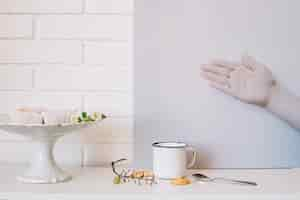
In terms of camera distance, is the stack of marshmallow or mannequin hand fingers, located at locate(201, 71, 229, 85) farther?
mannequin hand fingers, located at locate(201, 71, 229, 85)

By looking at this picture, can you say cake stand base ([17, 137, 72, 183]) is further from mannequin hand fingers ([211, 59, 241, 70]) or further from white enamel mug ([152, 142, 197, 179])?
mannequin hand fingers ([211, 59, 241, 70])

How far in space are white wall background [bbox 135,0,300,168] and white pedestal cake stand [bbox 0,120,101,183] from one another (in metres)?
0.26

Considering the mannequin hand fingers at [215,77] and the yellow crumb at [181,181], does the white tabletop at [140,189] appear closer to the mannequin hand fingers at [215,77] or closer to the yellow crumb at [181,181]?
the yellow crumb at [181,181]

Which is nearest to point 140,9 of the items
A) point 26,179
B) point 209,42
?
point 209,42

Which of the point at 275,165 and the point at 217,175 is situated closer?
the point at 217,175

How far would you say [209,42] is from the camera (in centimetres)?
127

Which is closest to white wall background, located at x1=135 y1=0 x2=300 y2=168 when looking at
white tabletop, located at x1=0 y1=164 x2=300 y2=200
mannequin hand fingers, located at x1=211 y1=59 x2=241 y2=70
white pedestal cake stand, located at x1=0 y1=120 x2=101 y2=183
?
mannequin hand fingers, located at x1=211 y1=59 x2=241 y2=70

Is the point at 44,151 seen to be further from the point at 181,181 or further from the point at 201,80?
the point at 201,80

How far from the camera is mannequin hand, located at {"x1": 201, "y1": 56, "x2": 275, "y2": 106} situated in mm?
1251

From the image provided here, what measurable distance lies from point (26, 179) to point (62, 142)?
0.79 ft

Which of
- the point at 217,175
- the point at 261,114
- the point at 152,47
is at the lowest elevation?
the point at 217,175

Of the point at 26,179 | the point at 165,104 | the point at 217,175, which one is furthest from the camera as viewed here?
the point at 165,104

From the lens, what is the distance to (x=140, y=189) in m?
1.00

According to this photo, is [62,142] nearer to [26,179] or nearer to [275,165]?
[26,179]
